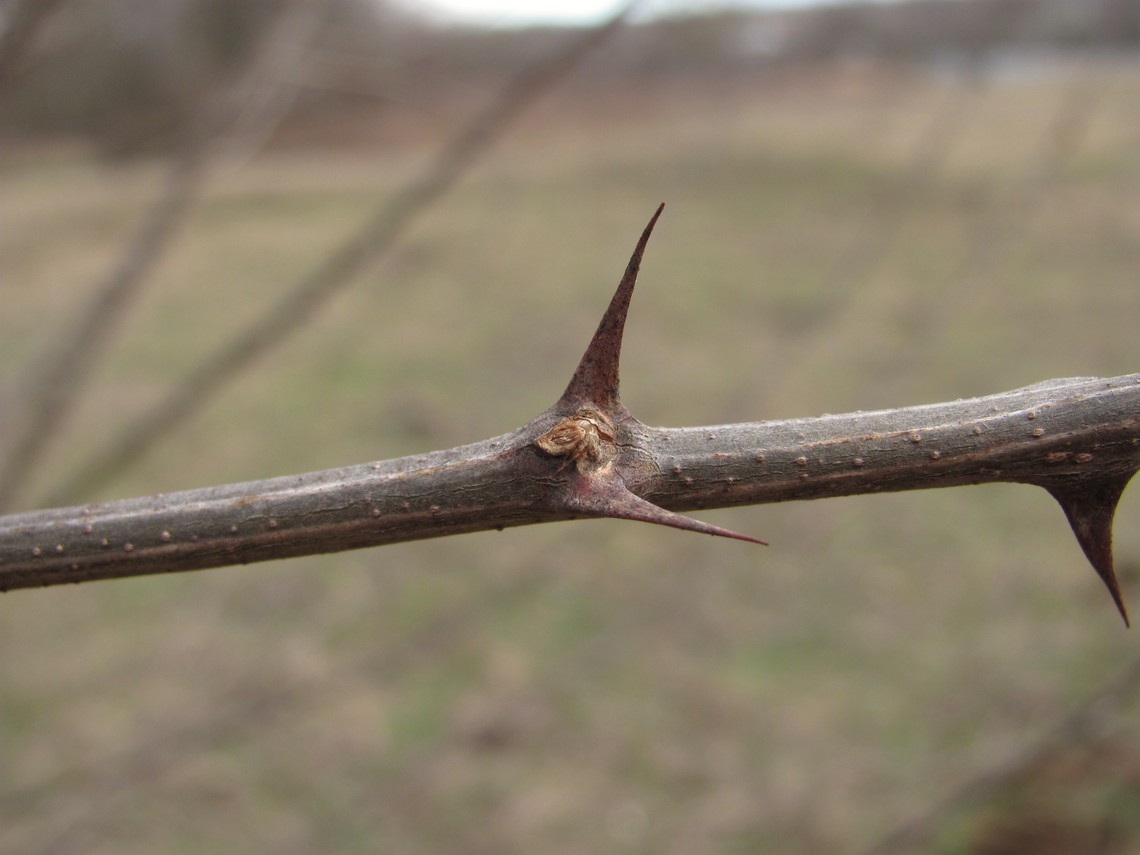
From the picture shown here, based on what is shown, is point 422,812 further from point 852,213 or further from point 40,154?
point 852,213

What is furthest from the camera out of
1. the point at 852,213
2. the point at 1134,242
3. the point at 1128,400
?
the point at 852,213

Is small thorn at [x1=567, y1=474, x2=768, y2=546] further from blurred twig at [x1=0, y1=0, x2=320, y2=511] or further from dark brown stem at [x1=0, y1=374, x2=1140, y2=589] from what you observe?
blurred twig at [x1=0, y1=0, x2=320, y2=511]

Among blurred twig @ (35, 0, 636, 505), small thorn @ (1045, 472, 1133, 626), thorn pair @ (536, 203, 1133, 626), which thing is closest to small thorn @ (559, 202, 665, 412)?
thorn pair @ (536, 203, 1133, 626)

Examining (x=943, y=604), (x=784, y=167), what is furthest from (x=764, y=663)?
(x=784, y=167)

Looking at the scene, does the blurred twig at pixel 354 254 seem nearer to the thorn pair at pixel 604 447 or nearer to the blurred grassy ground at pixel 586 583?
the blurred grassy ground at pixel 586 583

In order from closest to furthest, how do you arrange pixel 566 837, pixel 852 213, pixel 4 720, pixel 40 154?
pixel 566 837, pixel 4 720, pixel 40 154, pixel 852 213
